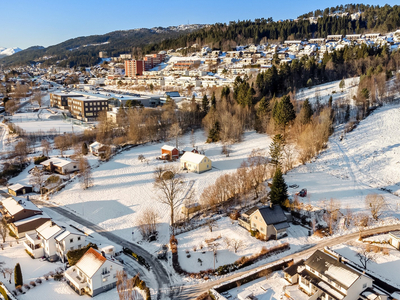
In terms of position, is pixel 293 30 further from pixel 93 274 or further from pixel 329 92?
pixel 93 274

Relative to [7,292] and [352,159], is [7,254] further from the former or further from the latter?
[352,159]

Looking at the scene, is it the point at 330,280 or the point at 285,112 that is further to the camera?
the point at 285,112

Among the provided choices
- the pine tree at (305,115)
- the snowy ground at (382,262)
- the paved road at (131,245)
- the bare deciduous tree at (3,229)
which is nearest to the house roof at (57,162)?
the paved road at (131,245)

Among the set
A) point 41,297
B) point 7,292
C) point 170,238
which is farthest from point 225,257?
point 7,292

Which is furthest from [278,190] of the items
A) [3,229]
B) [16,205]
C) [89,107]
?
[89,107]

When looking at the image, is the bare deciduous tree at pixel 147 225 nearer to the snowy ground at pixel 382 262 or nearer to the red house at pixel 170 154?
the snowy ground at pixel 382 262
